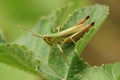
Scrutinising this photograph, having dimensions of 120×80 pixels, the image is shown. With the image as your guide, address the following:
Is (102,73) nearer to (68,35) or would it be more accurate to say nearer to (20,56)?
(20,56)

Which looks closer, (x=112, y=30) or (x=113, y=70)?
(x=113, y=70)

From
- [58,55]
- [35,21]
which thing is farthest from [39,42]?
[35,21]

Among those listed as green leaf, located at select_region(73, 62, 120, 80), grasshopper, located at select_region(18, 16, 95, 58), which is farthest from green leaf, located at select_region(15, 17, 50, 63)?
green leaf, located at select_region(73, 62, 120, 80)

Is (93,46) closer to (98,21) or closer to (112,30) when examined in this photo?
(112,30)

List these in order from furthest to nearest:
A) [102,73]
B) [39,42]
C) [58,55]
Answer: [39,42] < [58,55] < [102,73]

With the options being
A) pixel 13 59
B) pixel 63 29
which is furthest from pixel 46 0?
pixel 13 59

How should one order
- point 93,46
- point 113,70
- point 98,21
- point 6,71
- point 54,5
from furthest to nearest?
point 93,46 < point 54,5 < point 6,71 < point 98,21 < point 113,70

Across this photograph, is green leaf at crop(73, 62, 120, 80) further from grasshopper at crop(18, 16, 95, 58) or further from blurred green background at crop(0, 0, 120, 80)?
blurred green background at crop(0, 0, 120, 80)
